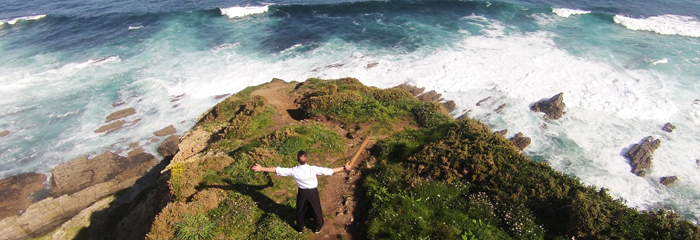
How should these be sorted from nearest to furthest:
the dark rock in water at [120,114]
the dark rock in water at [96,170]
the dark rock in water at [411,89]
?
the dark rock in water at [96,170] < the dark rock in water at [120,114] < the dark rock in water at [411,89]

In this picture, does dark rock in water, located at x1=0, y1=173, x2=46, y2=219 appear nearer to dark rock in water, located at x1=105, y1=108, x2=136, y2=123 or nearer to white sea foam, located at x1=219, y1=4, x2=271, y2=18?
dark rock in water, located at x1=105, y1=108, x2=136, y2=123

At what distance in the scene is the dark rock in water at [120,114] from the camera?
2742cm

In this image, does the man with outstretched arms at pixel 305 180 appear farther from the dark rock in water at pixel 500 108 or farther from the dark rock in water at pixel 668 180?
the dark rock in water at pixel 500 108

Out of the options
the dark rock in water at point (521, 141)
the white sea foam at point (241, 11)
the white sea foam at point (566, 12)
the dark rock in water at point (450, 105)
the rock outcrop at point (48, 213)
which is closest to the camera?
the rock outcrop at point (48, 213)

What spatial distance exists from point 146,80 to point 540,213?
34.9 meters

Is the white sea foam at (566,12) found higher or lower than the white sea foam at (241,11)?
lower

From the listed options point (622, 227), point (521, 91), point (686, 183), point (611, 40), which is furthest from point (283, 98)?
point (611, 40)

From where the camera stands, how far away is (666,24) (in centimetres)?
4088

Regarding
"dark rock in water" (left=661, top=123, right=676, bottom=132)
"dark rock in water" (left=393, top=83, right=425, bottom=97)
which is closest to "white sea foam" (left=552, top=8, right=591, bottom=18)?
"dark rock in water" (left=661, top=123, right=676, bottom=132)

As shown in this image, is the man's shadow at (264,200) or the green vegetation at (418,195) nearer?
the green vegetation at (418,195)

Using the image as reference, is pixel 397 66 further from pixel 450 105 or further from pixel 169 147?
pixel 169 147

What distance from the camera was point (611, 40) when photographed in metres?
37.9

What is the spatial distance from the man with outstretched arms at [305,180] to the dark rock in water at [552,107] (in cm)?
2215

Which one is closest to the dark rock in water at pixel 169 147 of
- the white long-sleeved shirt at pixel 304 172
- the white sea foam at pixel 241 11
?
the white long-sleeved shirt at pixel 304 172
